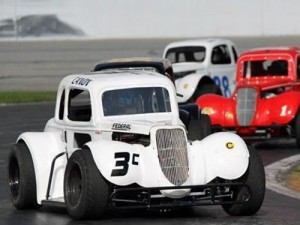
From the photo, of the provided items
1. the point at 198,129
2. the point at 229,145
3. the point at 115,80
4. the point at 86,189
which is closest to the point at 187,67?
the point at 198,129

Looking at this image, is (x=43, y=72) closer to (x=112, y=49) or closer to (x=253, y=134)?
(x=112, y=49)

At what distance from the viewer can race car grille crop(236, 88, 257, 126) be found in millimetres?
20500

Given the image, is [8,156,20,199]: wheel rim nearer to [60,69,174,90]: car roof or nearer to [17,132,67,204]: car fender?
[17,132,67,204]: car fender

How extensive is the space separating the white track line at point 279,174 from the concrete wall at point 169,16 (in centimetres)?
3550

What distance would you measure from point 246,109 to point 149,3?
3496 centimetres

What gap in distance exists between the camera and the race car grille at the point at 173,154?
1197 centimetres

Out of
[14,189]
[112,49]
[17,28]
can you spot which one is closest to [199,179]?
[14,189]

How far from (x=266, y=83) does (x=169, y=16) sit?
107ft

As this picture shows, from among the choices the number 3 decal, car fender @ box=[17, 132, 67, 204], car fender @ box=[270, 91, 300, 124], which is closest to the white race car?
car fender @ box=[270, 91, 300, 124]

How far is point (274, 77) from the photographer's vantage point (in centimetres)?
2283

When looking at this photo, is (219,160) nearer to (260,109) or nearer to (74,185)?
(74,185)

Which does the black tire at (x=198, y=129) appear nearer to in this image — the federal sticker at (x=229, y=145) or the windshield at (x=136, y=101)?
the windshield at (x=136, y=101)

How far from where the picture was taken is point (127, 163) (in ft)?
38.8

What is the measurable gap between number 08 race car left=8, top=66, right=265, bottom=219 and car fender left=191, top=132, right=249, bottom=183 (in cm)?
1
